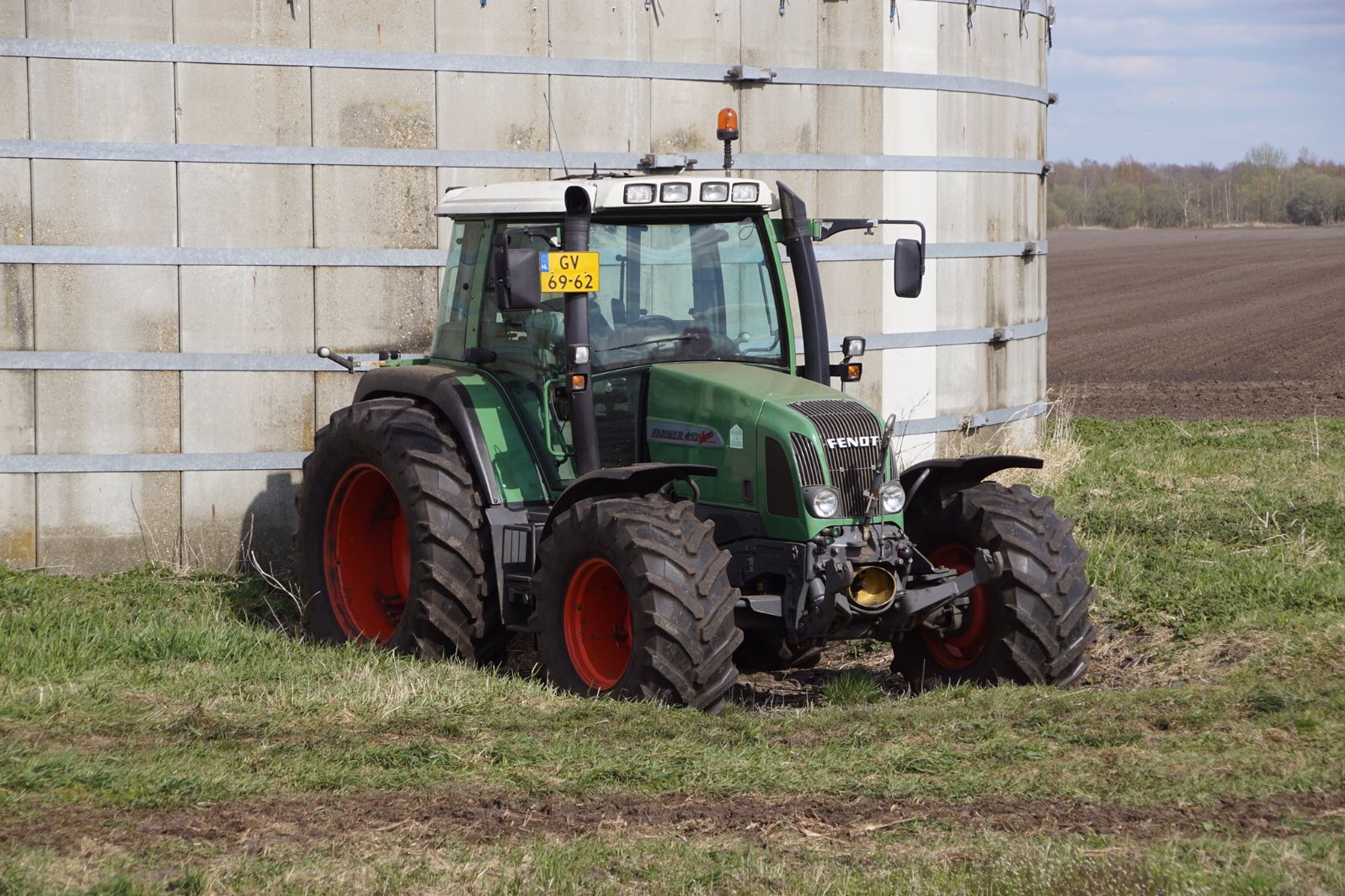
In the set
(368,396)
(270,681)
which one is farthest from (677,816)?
(368,396)

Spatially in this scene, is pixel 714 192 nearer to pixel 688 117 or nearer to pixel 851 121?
pixel 688 117

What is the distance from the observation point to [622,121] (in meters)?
10.6

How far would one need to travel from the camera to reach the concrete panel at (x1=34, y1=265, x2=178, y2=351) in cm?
977

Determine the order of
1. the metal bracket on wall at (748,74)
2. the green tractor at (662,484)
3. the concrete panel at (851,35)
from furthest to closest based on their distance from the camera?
the concrete panel at (851,35), the metal bracket on wall at (748,74), the green tractor at (662,484)

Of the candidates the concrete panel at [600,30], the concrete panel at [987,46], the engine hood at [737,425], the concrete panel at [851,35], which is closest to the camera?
the engine hood at [737,425]

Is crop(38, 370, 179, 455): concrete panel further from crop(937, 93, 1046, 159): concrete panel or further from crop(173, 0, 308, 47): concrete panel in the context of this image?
Result: crop(937, 93, 1046, 159): concrete panel

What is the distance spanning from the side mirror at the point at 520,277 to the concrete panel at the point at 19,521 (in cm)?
415

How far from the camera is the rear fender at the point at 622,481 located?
7.10 metres

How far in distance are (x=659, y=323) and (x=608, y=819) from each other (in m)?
2.92

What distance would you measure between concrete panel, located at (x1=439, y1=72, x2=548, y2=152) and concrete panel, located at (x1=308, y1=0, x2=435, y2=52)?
0.28 m

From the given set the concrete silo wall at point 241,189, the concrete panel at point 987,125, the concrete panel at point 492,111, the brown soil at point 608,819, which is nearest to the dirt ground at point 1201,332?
the concrete panel at point 987,125

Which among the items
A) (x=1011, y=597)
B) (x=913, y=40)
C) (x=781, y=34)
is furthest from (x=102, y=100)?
(x=1011, y=597)

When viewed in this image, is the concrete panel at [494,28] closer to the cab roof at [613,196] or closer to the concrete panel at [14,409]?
the cab roof at [613,196]

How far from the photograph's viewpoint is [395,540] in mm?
8938
